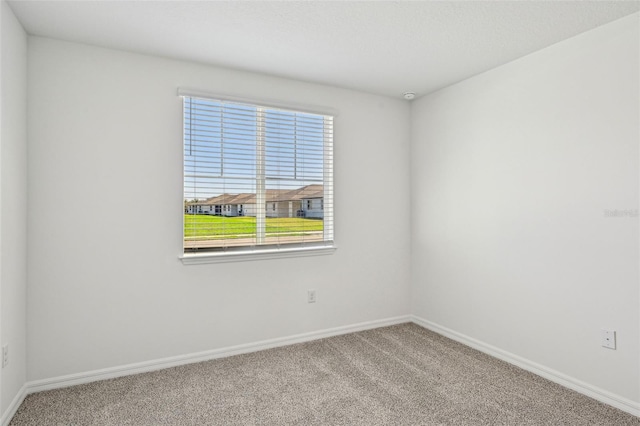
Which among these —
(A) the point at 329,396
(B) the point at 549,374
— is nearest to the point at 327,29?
(A) the point at 329,396

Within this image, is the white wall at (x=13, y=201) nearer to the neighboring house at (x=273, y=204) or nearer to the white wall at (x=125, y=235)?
the white wall at (x=125, y=235)

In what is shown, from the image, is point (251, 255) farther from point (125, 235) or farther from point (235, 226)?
point (125, 235)

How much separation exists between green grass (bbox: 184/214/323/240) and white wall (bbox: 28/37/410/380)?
12 cm

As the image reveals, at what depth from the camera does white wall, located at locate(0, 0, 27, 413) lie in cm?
209

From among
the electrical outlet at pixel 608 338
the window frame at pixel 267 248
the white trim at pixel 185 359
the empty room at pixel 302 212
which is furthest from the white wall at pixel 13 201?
the electrical outlet at pixel 608 338

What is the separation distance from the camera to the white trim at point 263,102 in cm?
293

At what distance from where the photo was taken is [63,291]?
2.58 metres

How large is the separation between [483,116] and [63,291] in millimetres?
3524

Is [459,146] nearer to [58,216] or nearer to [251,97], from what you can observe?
[251,97]

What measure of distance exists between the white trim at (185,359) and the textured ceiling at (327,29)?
2.34 meters

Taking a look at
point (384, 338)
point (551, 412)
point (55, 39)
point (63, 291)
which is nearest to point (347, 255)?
point (384, 338)

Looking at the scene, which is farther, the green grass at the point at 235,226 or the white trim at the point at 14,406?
the green grass at the point at 235,226

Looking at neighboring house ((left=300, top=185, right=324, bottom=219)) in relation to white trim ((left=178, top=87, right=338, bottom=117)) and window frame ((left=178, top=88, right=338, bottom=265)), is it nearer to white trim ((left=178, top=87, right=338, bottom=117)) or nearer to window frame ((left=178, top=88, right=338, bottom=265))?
window frame ((left=178, top=88, right=338, bottom=265))

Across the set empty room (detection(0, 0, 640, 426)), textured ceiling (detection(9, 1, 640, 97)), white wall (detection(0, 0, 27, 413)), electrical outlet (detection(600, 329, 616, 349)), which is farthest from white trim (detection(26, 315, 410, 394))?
textured ceiling (detection(9, 1, 640, 97))
